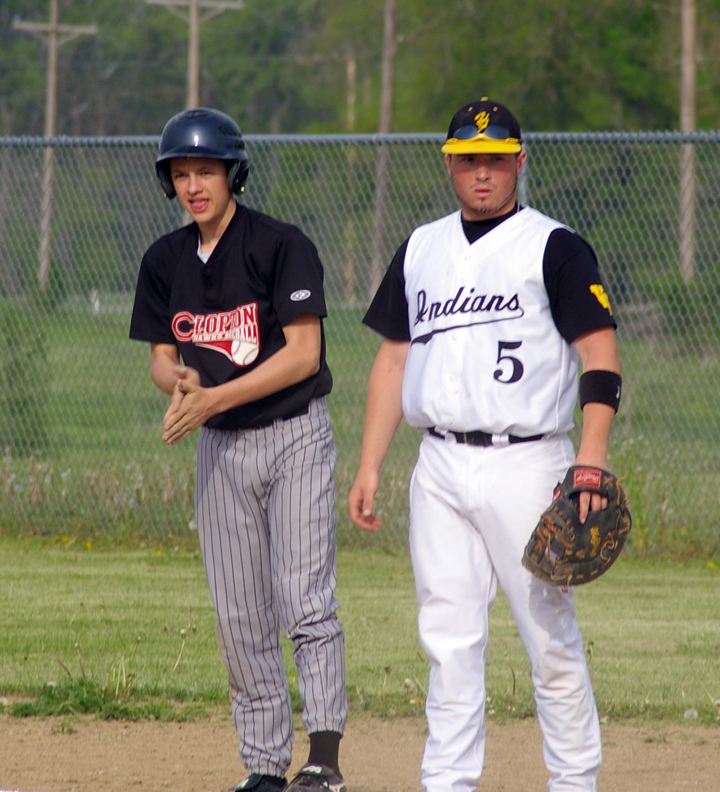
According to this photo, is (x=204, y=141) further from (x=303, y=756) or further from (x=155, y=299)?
(x=303, y=756)

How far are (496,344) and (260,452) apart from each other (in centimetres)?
83

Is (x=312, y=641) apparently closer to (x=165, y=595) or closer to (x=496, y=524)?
(x=496, y=524)

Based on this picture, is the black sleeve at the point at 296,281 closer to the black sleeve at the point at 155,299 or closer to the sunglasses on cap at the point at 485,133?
the black sleeve at the point at 155,299

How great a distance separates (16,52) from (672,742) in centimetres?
Result: 6877

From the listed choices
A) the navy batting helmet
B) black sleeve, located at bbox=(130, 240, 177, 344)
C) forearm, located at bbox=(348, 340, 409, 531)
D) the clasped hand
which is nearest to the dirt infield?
forearm, located at bbox=(348, 340, 409, 531)

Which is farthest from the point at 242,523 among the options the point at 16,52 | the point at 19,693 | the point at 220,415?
the point at 16,52

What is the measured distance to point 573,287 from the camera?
129 inches

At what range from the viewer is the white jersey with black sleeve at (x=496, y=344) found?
329cm

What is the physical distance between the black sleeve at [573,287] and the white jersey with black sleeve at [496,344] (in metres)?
0.03

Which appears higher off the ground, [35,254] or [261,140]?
[261,140]

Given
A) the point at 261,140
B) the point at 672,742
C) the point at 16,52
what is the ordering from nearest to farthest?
→ 1. the point at 672,742
2. the point at 261,140
3. the point at 16,52

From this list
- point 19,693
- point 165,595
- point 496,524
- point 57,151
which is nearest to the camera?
point 496,524

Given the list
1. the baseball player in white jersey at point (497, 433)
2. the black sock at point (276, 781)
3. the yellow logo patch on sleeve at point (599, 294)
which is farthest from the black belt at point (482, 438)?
the black sock at point (276, 781)

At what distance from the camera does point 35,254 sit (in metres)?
8.33
